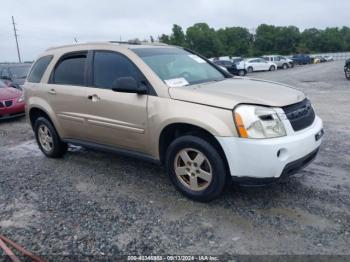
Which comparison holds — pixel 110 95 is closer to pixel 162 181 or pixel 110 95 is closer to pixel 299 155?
pixel 162 181

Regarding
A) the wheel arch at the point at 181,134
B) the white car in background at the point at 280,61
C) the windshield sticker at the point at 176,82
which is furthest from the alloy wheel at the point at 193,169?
the white car in background at the point at 280,61

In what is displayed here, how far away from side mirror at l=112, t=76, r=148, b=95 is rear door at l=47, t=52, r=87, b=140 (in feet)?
2.86

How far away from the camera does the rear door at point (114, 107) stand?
13.1 ft

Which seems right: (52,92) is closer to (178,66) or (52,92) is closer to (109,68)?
(109,68)

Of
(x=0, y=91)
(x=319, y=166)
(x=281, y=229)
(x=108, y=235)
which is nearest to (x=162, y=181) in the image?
(x=108, y=235)

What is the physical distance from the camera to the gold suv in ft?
10.7

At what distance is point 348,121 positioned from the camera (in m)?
7.30

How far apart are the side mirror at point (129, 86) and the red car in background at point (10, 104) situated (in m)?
6.29

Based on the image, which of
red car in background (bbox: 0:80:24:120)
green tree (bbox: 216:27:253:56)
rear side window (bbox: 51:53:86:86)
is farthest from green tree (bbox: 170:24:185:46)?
rear side window (bbox: 51:53:86:86)

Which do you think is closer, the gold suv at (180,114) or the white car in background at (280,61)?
the gold suv at (180,114)

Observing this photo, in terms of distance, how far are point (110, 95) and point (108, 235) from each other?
5.76 ft

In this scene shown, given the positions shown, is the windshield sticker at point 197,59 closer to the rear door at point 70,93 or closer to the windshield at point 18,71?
the rear door at point 70,93

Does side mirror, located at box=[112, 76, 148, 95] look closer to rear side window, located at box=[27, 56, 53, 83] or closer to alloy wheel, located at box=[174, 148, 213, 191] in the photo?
alloy wheel, located at box=[174, 148, 213, 191]

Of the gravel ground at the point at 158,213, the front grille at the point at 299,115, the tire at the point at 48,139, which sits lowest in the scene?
the gravel ground at the point at 158,213
